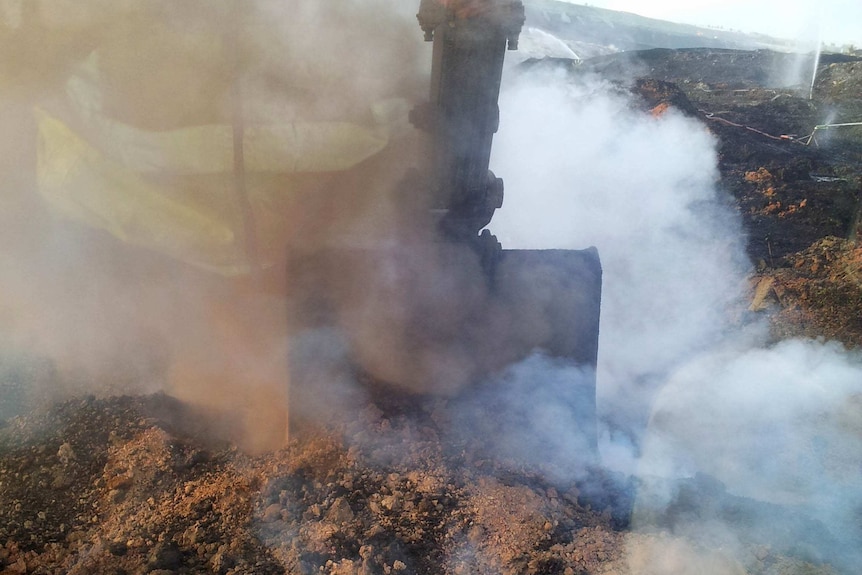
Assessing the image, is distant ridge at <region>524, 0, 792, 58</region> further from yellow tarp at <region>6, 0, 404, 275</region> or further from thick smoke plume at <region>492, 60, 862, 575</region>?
yellow tarp at <region>6, 0, 404, 275</region>

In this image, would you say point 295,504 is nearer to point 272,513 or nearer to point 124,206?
point 272,513

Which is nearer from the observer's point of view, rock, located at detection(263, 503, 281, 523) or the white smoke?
rock, located at detection(263, 503, 281, 523)

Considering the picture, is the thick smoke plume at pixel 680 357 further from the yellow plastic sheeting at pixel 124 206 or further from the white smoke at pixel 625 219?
the yellow plastic sheeting at pixel 124 206

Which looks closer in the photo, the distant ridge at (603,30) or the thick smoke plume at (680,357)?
the thick smoke plume at (680,357)

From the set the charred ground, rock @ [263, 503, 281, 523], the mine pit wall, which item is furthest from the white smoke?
rock @ [263, 503, 281, 523]

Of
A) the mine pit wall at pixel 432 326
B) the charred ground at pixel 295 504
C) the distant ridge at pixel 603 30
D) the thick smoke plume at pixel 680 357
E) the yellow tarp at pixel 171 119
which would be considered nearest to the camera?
the charred ground at pixel 295 504

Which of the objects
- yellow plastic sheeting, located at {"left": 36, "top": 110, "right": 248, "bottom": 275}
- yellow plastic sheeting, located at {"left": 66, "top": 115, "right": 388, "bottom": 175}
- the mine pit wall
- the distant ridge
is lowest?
the mine pit wall

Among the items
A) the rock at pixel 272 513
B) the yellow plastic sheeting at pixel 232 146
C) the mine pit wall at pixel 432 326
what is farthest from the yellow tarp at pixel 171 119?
the rock at pixel 272 513

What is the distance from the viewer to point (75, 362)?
439 centimetres

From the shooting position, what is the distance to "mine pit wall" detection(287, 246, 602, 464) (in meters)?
3.60

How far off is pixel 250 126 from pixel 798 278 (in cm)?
607

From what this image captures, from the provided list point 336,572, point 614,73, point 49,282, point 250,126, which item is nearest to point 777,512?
point 336,572

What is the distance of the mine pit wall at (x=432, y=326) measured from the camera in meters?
3.60

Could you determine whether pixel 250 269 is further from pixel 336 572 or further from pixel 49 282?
pixel 336 572
